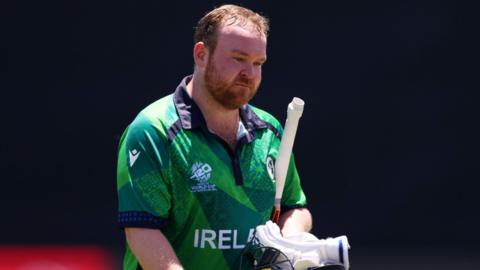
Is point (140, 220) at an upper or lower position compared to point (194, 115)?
lower

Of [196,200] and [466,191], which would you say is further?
[466,191]

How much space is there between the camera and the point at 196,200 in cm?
321

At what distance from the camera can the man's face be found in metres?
3.21

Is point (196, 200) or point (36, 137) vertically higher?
point (196, 200)

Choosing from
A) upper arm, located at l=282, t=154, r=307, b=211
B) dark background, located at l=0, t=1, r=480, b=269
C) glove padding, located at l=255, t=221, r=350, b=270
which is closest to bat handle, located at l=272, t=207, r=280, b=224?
upper arm, located at l=282, t=154, r=307, b=211

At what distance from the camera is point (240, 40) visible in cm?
321

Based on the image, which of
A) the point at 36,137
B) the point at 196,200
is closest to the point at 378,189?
the point at 36,137

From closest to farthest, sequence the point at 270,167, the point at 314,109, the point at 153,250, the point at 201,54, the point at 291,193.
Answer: the point at 153,250
the point at 201,54
the point at 270,167
the point at 291,193
the point at 314,109

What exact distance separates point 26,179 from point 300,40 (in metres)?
2.00

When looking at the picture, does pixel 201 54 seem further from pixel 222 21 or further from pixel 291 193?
pixel 291 193

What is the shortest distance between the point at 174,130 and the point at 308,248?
56 cm

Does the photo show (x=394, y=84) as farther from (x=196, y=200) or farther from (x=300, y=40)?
(x=196, y=200)

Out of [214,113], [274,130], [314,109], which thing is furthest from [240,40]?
[314,109]

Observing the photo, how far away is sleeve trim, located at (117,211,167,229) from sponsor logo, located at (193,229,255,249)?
165mm
